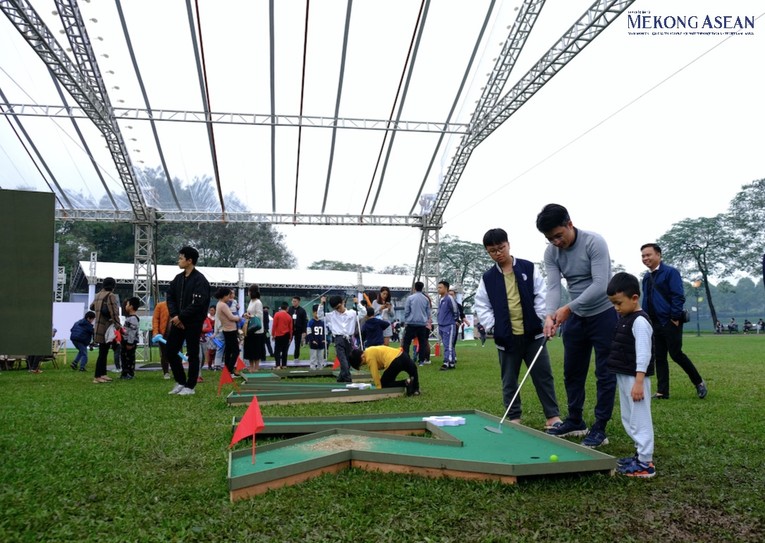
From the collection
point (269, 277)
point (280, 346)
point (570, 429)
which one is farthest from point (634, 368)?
point (269, 277)

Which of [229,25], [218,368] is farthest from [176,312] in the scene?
[229,25]

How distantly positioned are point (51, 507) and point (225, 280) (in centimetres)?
2985

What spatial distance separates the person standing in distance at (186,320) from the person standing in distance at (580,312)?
16.4 feet

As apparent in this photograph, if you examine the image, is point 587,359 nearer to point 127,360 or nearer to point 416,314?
point 416,314

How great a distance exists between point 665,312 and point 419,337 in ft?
23.8

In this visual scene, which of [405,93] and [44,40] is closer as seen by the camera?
[44,40]

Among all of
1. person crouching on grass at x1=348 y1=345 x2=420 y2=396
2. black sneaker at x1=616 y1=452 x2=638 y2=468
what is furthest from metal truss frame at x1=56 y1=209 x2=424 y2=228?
black sneaker at x1=616 y1=452 x2=638 y2=468

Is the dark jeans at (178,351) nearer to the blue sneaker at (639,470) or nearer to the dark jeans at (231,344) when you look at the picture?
the dark jeans at (231,344)

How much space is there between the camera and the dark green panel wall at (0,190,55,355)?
5094mm

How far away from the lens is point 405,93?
17.4 meters

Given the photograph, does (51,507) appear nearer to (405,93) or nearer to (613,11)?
(613,11)

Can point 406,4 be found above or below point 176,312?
above

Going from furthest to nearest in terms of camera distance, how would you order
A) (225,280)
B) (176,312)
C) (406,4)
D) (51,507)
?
(225,280), (406,4), (176,312), (51,507)

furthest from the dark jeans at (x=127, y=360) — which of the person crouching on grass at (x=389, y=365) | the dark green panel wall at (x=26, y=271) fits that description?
the dark green panel wall at (x=26, y=271)
